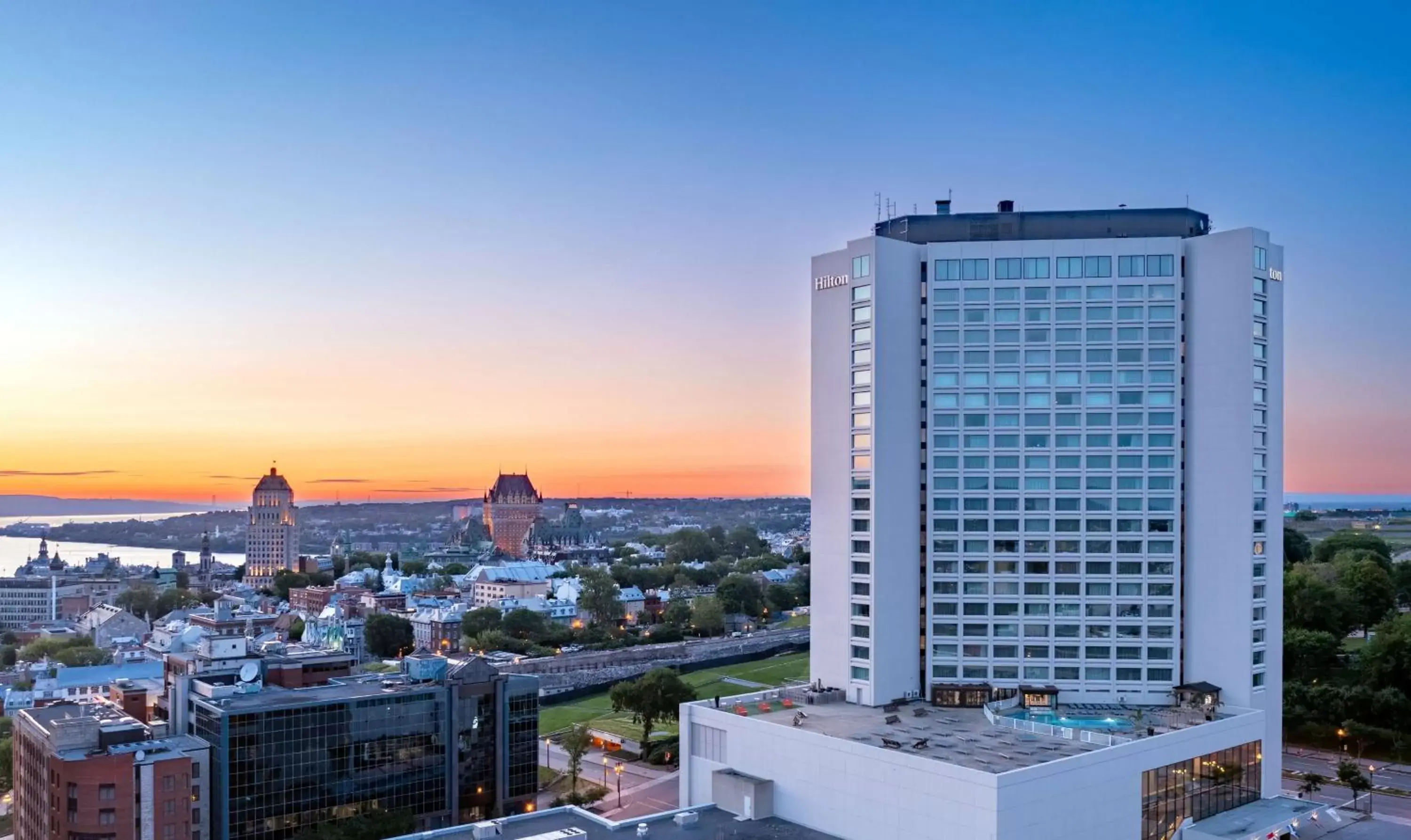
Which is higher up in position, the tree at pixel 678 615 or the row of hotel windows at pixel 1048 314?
the row of hotel windows at pixel 1048 314

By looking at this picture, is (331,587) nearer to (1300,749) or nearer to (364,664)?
(364,664)

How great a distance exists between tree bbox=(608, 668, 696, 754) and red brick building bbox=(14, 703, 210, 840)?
3177 centimetres

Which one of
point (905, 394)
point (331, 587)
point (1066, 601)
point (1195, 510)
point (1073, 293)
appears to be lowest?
point (331, 587)

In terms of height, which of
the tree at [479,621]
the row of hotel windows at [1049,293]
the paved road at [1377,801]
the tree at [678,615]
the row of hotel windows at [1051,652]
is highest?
the row of hotel windows at [1049,293]

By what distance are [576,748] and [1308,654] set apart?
205 feet

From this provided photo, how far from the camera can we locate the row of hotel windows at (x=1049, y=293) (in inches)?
2245

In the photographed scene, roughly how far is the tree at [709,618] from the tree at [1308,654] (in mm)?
71965

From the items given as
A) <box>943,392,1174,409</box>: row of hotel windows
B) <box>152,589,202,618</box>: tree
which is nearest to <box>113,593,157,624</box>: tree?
<box>152,589,202,618</box>: tree

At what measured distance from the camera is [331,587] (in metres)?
192

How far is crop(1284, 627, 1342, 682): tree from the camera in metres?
90.0

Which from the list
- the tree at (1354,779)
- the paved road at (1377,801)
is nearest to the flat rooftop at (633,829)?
the paved road at (1377,801)

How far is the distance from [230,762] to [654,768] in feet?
95.8

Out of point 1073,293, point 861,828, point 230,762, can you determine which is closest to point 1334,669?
point 1073,293

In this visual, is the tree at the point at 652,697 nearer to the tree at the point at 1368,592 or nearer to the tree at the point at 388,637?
the tree at the point at 388,637
